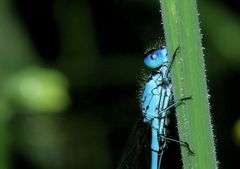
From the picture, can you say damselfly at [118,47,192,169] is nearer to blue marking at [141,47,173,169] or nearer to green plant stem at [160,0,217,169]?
blue marking at [141,47,173,169]

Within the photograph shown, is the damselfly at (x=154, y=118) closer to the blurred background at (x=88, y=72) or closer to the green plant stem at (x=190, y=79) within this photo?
the blurred background at (x=88, y=72)

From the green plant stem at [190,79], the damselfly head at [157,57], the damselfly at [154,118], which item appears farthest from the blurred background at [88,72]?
the green plant stem at [190,79]

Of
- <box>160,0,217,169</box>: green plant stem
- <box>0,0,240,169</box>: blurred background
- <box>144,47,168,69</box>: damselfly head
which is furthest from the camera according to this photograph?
<box>0,0,240,169</box>: blurred background

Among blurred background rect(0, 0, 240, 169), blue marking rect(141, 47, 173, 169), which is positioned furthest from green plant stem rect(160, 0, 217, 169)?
blurred background rect(0, 0, 240, 169)

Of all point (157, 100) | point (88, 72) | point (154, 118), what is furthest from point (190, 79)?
point (88, 72)

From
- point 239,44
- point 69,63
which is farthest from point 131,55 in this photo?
point 239,44

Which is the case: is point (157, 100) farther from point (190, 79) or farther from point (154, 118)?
point (190, 79)
